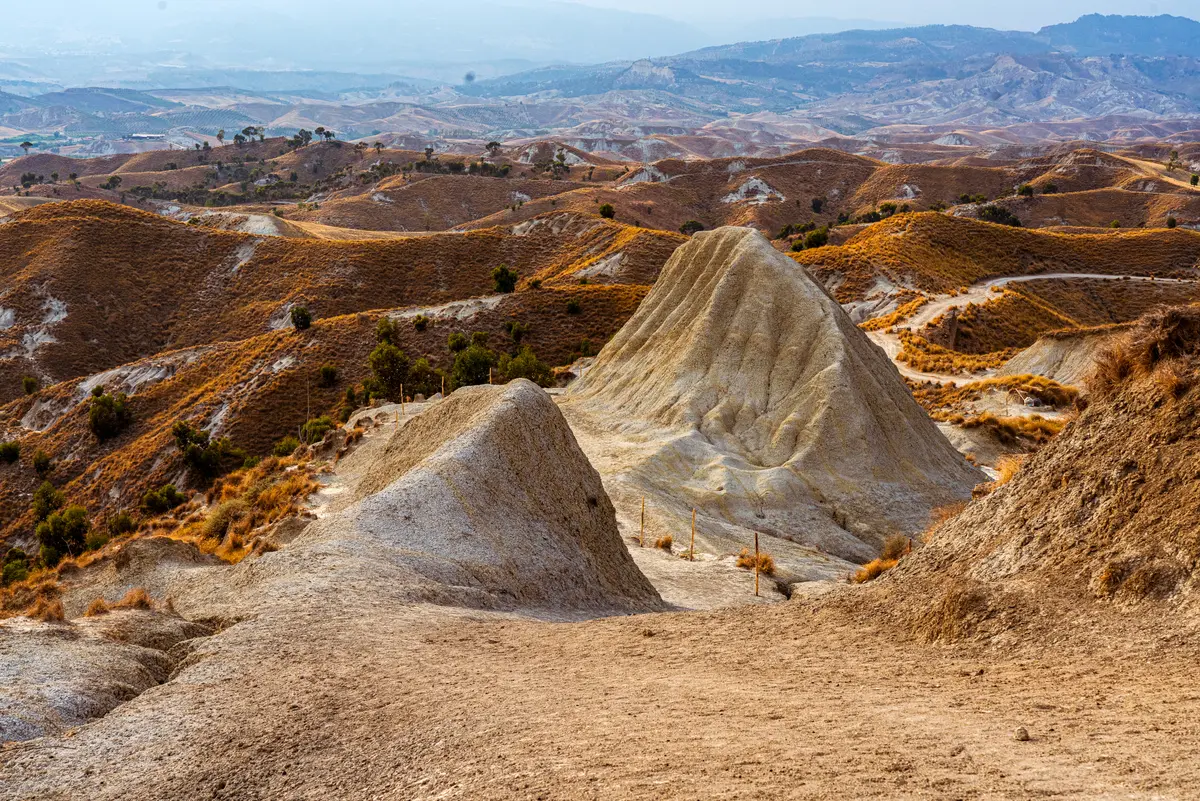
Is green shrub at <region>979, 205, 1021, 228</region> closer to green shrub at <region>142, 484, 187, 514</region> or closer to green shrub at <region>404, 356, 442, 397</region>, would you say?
green shrub at <region>404, 356, 442, 397</region>

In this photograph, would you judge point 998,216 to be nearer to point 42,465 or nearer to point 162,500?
point 162,500

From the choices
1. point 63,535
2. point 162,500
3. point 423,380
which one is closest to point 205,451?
point 162,500

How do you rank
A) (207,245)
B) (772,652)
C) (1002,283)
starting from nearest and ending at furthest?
(772,652), (1002,283), (207,245)

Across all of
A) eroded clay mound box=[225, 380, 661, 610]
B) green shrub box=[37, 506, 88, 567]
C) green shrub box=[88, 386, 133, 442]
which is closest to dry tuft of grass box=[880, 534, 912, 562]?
eroded clay mound box=[225, 380, 661, 610]

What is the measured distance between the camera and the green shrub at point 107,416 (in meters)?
64.9

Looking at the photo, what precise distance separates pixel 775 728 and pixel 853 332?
35.3 m

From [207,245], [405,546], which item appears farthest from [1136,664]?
[207,245]

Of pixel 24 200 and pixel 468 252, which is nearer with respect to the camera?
pixel 468 252

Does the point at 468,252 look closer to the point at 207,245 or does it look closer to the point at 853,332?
the point at 207,245

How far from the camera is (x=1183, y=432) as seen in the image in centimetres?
1196

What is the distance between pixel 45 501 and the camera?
182 feet

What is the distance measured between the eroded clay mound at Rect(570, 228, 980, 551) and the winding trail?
21.7 m

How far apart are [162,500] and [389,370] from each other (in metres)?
17.6

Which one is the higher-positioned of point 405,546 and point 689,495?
point 405,546
